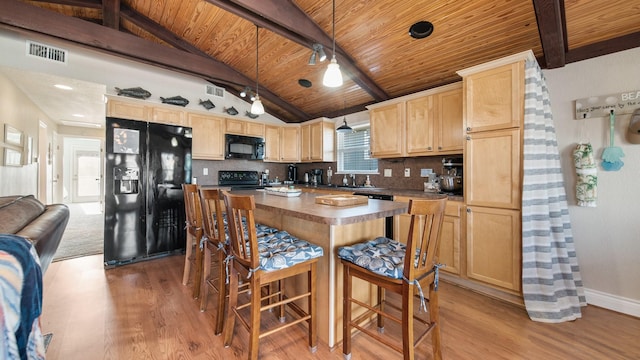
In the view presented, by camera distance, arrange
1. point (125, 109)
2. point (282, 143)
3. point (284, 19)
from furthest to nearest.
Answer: point (282, 143)
point (125, 109)
point (284, 19)

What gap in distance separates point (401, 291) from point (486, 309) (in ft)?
4.75

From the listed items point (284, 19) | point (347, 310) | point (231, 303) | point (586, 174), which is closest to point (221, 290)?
point (231, 303)

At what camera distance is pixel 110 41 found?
3025 millimetres

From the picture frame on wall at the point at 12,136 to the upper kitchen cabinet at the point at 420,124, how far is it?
5.04m

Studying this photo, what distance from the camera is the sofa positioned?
1115 mm

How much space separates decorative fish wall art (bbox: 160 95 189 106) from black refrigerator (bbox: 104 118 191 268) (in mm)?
710

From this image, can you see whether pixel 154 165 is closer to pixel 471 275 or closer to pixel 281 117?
pixel 281 117

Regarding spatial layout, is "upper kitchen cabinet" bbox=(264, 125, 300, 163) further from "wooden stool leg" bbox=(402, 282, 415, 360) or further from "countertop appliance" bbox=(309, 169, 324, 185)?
"wooden stool leg" bbox=(402, 282, 415, 360)

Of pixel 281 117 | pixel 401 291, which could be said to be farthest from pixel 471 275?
pixel 281 117

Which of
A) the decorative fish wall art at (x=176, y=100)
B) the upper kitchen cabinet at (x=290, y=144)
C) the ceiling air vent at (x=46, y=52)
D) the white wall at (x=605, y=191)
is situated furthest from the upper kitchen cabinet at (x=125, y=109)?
the white wall at (x=605, y=191)

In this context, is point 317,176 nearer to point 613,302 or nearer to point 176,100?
point 176,100

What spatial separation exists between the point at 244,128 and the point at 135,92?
1.65m

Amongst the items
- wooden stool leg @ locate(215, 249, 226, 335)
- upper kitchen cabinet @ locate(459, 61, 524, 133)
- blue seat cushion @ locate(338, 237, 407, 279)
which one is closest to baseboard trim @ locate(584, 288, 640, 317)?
upper kitchen cabinet @ locate(459, 61, 524, 133)

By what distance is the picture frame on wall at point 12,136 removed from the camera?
10.7ft
